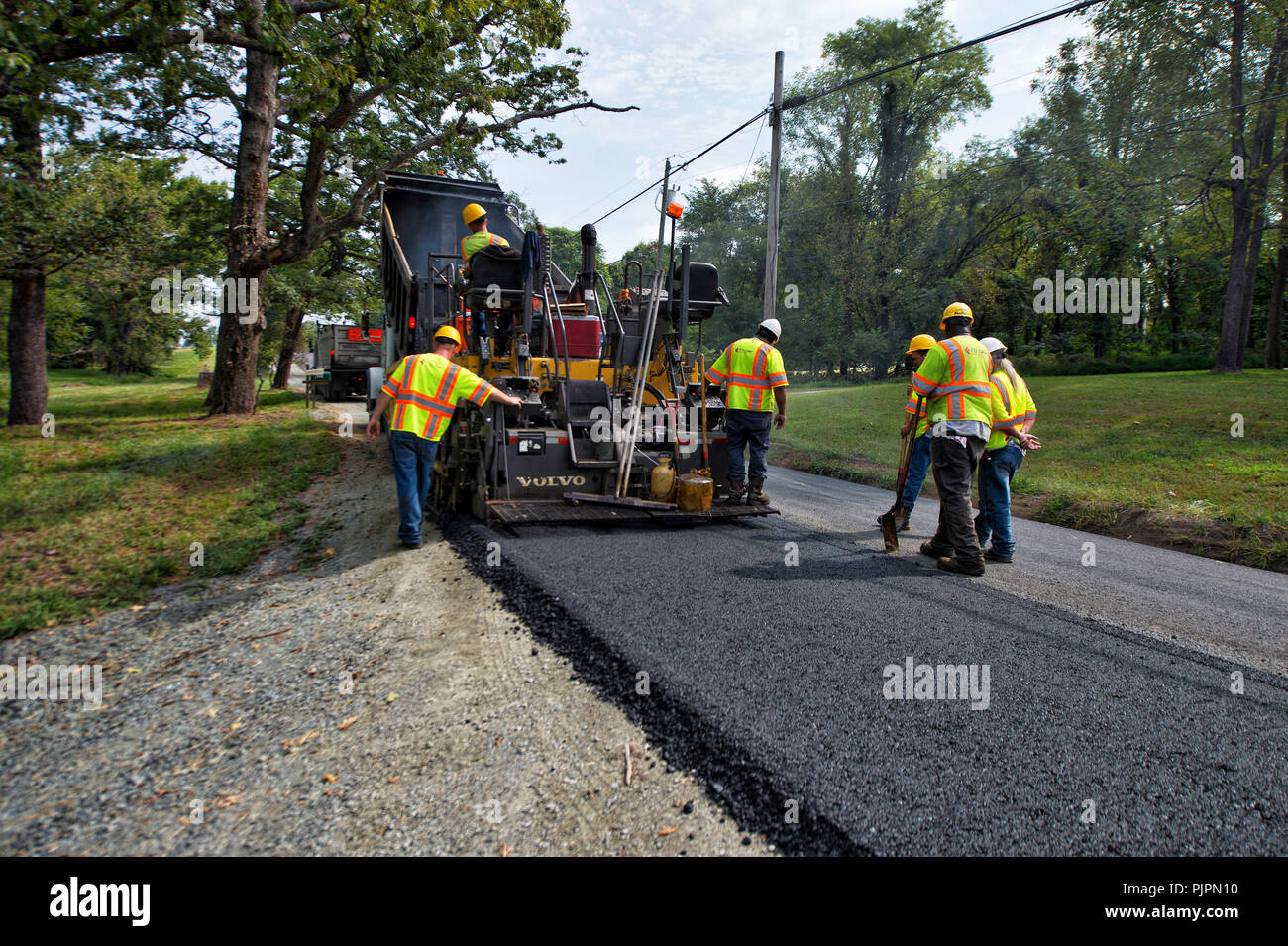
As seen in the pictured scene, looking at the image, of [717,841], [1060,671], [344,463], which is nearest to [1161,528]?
[1060,671]

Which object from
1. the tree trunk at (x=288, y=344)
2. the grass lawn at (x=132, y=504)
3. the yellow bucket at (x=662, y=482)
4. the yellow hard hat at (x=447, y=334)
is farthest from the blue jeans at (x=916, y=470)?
the tree trunk at (x=288, y=344)

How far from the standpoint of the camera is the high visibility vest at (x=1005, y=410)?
5238mm

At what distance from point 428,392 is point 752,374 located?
284 cm

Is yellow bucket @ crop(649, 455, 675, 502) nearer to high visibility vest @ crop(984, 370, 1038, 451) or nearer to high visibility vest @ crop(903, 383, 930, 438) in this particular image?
high visibility vest @ crop(903, 383, 930, 438)

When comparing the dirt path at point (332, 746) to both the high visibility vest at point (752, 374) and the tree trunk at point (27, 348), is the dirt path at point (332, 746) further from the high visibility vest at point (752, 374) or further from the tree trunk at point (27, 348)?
the tree trunk at point (27, 348)

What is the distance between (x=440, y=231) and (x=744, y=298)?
103ft

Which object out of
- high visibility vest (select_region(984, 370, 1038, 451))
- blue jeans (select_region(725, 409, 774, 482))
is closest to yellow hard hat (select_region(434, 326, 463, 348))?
blue jeans (select_region(725, 409, 774, 482))

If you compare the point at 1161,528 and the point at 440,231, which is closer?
the point at 1161,528

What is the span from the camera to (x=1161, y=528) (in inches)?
256

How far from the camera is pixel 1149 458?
8.91 metres

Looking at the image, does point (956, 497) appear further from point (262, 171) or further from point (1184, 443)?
point (262, 171)

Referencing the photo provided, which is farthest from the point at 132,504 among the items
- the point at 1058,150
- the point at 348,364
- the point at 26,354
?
the point at 1058,150

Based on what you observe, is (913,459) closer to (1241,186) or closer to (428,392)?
(428,392)
